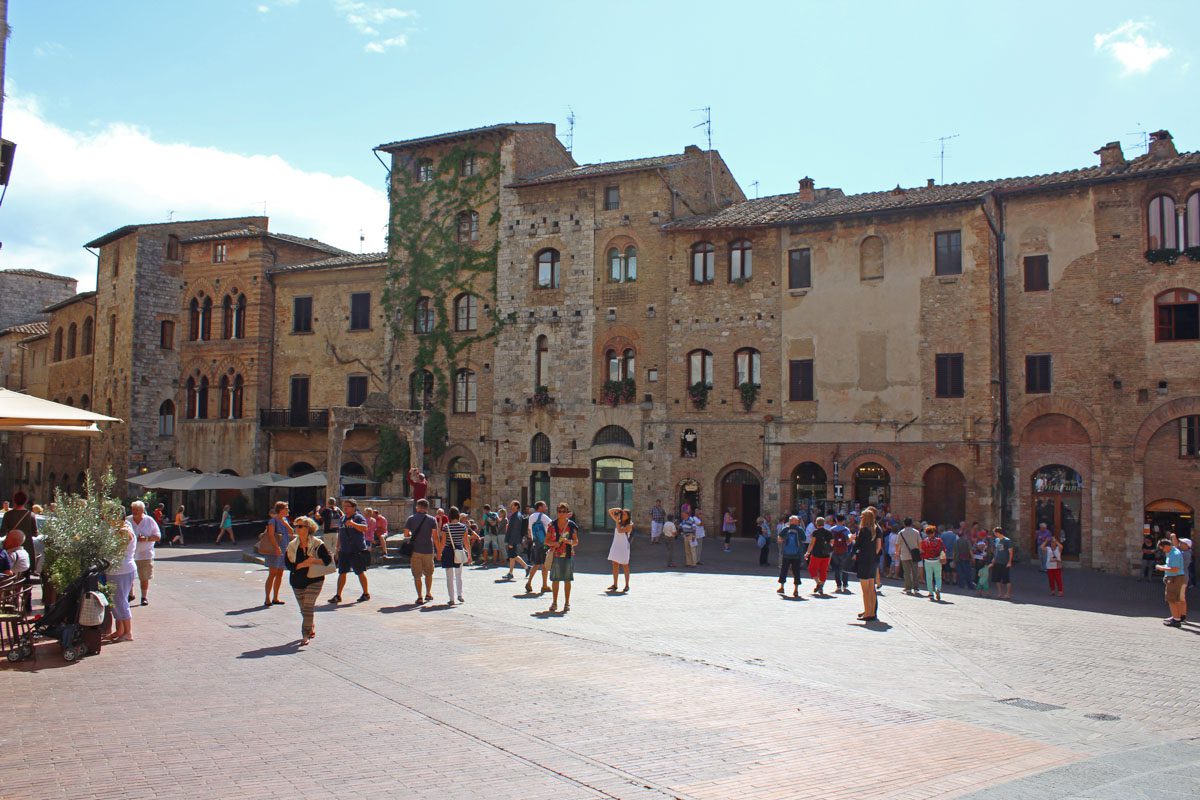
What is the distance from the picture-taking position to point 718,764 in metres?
7.61

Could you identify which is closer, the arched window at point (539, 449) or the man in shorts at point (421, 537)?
the man in shorts at point (421, 537)

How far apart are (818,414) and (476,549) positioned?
12.1 meters

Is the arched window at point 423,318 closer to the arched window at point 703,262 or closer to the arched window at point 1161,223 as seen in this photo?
the arched window at point 703,262

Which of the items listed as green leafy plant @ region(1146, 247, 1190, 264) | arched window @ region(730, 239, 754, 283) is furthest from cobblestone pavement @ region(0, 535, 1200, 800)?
arched window @ region(730, 239, 754, 283)

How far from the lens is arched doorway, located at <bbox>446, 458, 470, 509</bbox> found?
1448 inches

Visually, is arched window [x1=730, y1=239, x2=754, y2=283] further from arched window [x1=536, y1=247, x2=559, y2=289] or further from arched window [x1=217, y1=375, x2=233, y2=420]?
arched window [x1=217, y1=375, x2=233, y2=420]

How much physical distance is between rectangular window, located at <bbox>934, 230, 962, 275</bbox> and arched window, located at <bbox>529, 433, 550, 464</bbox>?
14.7 m

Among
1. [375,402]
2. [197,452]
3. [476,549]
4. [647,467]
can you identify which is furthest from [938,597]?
[197,452]

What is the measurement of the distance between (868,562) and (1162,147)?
65.9 feet

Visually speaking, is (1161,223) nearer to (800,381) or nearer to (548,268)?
(800,381)

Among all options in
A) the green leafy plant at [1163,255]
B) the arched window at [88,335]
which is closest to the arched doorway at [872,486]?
the green leafy plant at [1163,255]

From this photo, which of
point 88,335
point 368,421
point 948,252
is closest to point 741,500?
point 948,252

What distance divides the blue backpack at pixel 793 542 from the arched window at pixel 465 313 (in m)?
20.6

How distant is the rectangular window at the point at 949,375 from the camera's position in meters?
28.9
